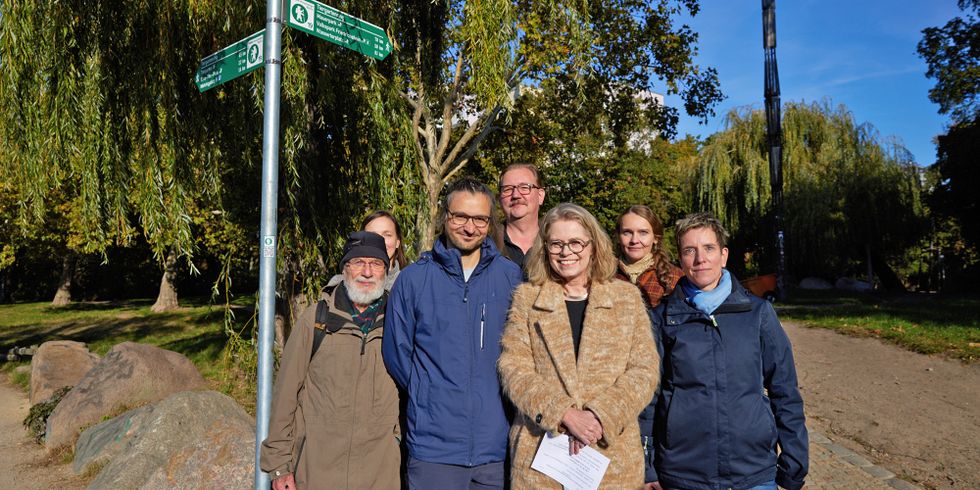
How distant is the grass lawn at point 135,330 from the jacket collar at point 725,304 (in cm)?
698

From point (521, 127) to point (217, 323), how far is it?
36.8ft

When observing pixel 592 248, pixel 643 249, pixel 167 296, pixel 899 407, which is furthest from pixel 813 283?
pixel 592 248

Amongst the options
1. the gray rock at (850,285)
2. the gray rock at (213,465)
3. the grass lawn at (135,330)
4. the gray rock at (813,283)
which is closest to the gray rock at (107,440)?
the gray rock at (213,465)

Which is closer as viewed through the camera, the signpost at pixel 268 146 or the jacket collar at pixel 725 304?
the jacket collar at pixel 725 304

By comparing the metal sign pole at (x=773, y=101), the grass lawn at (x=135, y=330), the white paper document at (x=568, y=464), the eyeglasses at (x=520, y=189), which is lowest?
the grass lawn at (x=135, y=330)

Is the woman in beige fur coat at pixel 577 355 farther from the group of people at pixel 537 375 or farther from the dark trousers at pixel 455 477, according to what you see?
the dark trousers at pixel 455 477

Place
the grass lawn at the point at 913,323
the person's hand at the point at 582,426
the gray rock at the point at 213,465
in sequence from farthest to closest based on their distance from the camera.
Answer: the grass lawn at the point at 913,323
the gray rock at the point at 213,465
the person's hand at the point at 582,426

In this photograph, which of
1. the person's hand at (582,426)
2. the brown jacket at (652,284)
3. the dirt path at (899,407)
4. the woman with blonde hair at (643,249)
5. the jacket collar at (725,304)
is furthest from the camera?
the dirt path at (899,407)

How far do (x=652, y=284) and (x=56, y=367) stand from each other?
9920mm

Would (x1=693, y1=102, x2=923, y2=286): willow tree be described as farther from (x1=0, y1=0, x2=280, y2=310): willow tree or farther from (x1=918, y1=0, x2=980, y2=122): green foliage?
(x1=0, y1=0, x2=280, y2=310): willow tree

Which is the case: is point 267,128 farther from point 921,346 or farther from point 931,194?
point 931,194

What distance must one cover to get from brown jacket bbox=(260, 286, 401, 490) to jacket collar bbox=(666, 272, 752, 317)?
1.43 m

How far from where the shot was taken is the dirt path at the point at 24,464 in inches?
241

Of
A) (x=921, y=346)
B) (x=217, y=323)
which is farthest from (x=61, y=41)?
(x=217, y=323)
